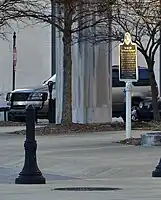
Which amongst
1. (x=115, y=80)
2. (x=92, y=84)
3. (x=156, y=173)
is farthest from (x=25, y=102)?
(x=156, y=173)

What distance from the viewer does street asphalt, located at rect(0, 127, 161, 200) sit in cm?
1195

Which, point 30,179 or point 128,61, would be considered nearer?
point 30,179

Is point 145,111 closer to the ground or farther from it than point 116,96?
closer to the ground

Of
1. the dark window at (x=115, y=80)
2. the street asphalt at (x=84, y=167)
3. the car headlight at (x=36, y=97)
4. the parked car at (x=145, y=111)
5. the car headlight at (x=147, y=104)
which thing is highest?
the dark window at (x=115, y=80)

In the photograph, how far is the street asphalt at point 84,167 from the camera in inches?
470

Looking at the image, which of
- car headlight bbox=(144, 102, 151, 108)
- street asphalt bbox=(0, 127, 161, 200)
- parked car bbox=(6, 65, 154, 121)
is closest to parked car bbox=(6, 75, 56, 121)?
parked car bbox=(6, 65, 154, 121)

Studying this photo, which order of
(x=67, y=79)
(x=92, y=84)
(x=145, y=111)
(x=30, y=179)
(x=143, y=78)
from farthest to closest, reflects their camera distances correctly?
(x=143, y=78) < (x=145, y=111) < (x=92, y=84) < (x=67, y=79) < (x=30, y=179)

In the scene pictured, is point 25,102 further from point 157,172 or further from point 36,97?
point 157,172

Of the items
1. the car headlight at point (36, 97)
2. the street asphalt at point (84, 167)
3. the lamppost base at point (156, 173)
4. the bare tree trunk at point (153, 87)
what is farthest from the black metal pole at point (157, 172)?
the car headlight at point (36, 97)

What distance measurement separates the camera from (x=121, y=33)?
→ 1094 inches

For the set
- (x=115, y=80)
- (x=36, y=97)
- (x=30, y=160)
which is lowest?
(x=30, y=160)

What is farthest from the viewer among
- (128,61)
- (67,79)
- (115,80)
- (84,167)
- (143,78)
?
(143,78)

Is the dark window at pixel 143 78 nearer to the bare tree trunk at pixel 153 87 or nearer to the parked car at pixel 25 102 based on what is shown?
the parked car at pixel 25 102

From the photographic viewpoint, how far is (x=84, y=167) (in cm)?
1650
